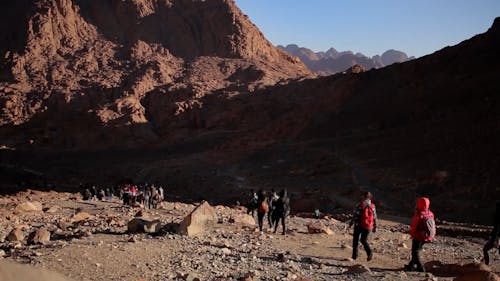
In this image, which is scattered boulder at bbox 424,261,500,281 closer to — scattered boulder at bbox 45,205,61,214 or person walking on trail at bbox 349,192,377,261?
person walking on trail at bbox 349,192,377,261

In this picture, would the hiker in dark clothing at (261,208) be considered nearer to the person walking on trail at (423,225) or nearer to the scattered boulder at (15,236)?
the person walking on trail at (423,225)

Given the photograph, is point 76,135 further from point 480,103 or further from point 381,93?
point 480,103

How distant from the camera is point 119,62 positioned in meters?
69.7

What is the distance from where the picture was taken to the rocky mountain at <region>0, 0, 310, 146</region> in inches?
2346

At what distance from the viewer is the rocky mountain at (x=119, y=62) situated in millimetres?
59594

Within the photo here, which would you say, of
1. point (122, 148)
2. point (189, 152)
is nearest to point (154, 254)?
point (189, 152)

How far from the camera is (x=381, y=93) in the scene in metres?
48.4

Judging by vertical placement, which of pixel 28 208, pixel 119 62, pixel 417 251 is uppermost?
pixel 119 62

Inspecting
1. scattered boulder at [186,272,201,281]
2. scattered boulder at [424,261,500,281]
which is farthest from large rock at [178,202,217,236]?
scattered boulder at [424,261,500,281]

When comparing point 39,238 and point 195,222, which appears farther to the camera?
point 195,222

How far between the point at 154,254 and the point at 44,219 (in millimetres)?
8554

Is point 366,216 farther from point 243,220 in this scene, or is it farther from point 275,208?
point 243,220

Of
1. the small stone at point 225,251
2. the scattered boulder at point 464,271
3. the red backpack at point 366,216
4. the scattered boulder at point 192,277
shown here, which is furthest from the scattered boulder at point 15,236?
the scattered boulder at point 464,271

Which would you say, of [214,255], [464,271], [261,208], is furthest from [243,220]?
[464,271]
